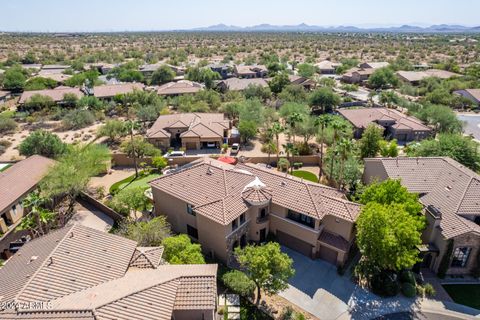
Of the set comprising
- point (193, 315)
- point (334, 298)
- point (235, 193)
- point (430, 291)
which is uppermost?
point (235, 193)

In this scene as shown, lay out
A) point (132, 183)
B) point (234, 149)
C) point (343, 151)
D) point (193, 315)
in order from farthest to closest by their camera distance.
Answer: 1. point (234, 149)
2. point (132, 183)
3. point (343, 151)
4. point (193, 315)

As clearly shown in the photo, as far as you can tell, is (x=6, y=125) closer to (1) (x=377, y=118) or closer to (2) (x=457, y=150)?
(1) (x=377, y=118)

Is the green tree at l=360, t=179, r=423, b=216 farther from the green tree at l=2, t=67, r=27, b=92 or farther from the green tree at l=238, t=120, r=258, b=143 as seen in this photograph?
the green tree at l=2, t=67, r=27, b=92

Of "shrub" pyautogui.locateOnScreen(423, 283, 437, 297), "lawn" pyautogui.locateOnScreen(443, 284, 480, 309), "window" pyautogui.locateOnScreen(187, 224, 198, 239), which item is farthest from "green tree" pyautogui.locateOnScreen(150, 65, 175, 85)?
"lawn" pyautogui.locateOnScreen(443, 284, 480, 309)

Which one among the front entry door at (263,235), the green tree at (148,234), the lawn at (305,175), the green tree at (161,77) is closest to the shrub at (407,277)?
the front entry door at (263,235)

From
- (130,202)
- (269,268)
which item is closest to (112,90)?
(130,202)

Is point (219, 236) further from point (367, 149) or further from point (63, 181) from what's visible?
point (367, 149)
